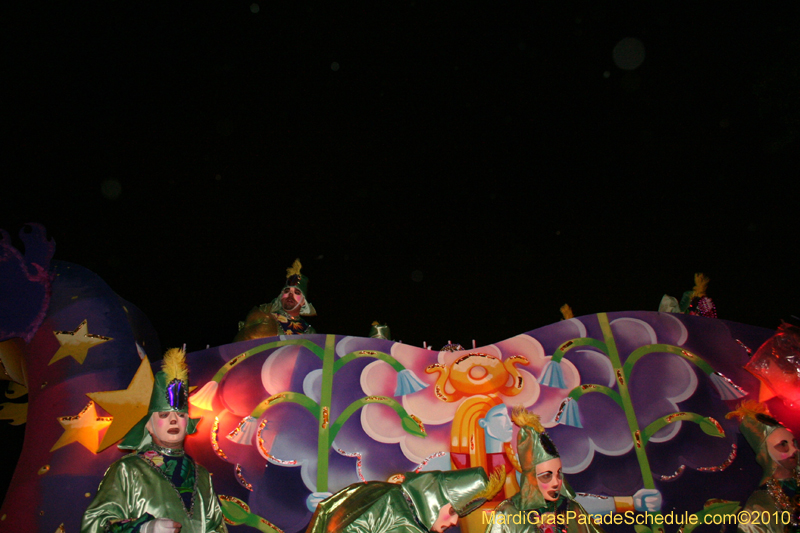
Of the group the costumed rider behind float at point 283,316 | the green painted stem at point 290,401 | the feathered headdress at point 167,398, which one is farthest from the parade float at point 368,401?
the costumed rider behind float at point 283,316

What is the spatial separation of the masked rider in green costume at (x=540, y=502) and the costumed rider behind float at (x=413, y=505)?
0.42 meters

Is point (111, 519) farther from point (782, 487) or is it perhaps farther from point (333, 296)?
point (782, 487)

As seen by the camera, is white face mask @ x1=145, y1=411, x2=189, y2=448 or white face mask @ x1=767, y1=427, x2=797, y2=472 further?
white face mask @ x1=767, y1=427, x2=797, y2=472

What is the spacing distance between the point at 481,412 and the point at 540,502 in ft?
2.38

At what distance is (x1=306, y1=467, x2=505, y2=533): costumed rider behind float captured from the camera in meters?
2.60

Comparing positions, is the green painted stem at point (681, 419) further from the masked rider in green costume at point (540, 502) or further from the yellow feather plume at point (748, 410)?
the masked rider in green costume at point (540, 502)

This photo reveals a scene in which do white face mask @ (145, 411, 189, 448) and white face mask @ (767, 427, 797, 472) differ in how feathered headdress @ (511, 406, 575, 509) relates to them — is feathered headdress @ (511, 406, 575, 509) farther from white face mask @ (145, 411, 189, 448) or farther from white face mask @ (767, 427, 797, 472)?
white face mask @ (145, 411, 189, 448)

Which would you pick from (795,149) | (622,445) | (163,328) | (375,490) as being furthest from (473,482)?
(795,149)

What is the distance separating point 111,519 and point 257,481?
3.04 ft

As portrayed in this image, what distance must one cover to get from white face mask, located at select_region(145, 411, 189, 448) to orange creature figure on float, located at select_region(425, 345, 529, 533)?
1661 mm

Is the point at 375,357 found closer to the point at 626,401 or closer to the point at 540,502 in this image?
the point at 540,502

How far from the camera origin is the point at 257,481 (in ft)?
10.9

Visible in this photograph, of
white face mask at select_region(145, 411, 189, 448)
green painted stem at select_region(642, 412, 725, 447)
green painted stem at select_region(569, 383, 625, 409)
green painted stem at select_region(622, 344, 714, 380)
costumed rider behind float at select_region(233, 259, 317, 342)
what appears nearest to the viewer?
white face mask at select_region(145, 411, 189, 448)

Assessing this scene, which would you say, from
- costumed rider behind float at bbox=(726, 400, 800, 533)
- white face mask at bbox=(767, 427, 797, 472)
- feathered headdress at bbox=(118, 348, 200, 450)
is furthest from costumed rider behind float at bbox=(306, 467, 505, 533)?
white face mask at bbox=(767, 427, 797, 472)
